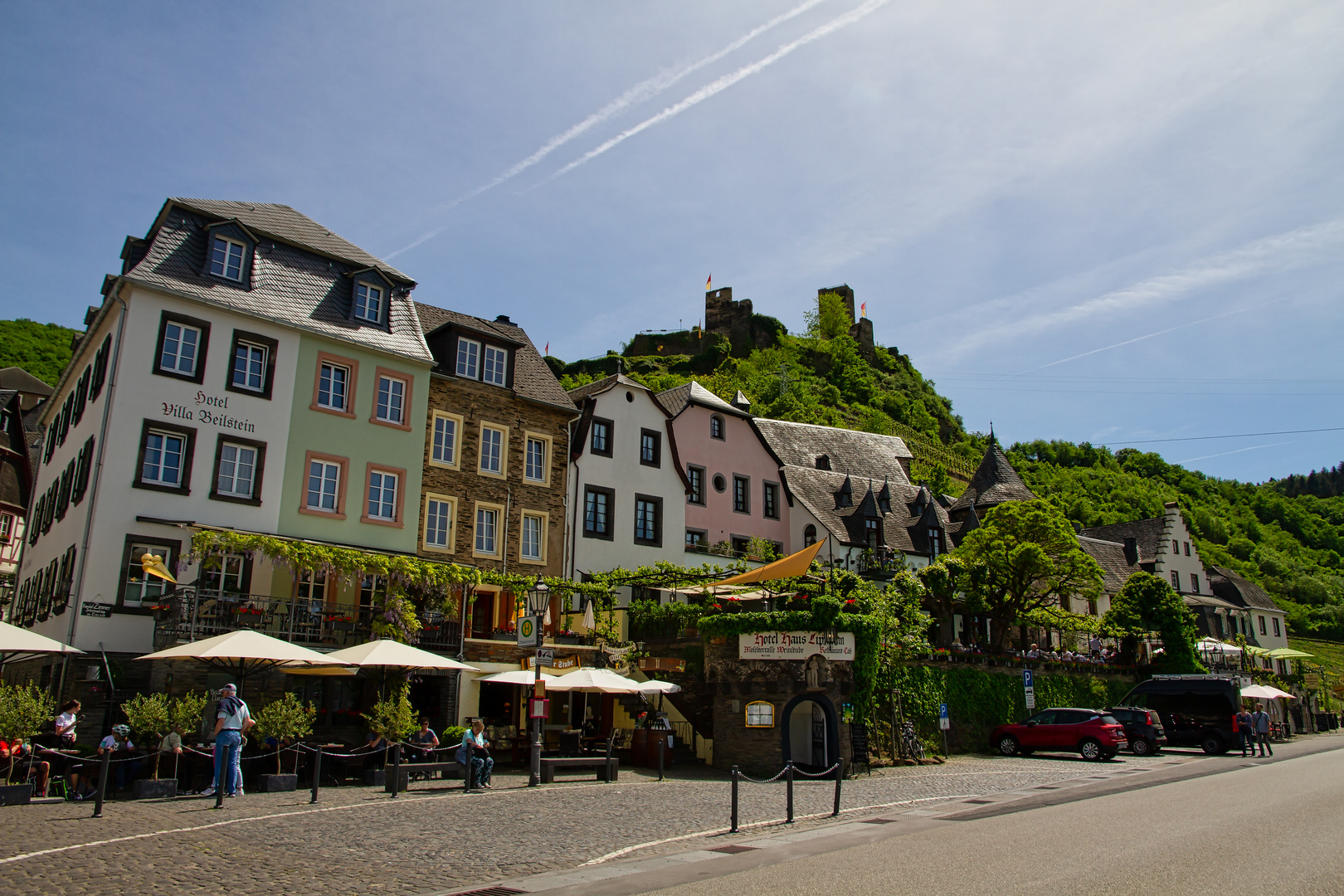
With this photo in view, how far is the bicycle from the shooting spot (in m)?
26.7

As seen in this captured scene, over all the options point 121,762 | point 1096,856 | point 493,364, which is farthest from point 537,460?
point 1096,856

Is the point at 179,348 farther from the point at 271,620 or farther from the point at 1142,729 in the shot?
the point at 1142,729

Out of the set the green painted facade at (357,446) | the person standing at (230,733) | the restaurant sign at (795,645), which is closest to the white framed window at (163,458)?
the green painted facade at (357,446)

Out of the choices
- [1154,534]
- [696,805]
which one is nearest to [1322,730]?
[1154,534]

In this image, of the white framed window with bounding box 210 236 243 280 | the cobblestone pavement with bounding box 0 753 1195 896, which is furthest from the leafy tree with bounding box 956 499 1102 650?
the white framed window with bounding box 210 236 243 280

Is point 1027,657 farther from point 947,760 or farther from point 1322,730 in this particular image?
point 1322,730

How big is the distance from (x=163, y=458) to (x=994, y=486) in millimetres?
38840

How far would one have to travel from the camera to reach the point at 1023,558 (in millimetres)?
36875

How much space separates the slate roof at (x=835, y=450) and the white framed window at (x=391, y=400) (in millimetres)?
22728

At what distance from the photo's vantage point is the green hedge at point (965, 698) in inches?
1077

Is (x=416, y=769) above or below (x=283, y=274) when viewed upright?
below

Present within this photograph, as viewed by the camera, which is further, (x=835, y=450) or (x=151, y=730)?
(x=835, y=450)

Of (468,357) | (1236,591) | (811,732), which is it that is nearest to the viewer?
(811,732)

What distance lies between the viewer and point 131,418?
22672 mm
